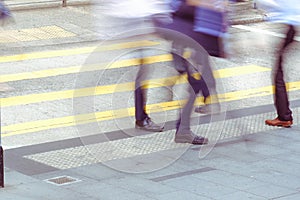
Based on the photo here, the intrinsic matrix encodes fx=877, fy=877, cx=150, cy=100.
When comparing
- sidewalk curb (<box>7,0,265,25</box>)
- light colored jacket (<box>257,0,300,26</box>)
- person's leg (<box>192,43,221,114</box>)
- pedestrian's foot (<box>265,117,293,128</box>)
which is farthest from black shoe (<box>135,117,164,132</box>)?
sidewalk curb (<box>7,0,265,25</box>)

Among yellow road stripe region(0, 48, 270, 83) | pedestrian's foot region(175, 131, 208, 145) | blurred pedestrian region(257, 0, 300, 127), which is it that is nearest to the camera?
pedestrian's foot region(175, 131, 208, 145)

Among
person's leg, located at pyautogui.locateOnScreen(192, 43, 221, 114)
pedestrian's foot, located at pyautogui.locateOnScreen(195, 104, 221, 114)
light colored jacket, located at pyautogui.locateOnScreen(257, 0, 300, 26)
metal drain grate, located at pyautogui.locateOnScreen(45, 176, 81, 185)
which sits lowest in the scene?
metal drain grate, located at pyautogui.locateOnScreen(45, 176, 81, 185)

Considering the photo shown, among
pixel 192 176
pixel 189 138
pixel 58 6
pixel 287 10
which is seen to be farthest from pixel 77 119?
pixel 58 6

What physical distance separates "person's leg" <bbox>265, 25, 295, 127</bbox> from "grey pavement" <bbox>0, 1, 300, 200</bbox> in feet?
0.58

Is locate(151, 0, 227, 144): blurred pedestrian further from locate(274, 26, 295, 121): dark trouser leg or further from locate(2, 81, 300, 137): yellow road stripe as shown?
locate(274, 26, 295, 121): dark trouser leg

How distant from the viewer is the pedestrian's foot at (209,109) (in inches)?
370

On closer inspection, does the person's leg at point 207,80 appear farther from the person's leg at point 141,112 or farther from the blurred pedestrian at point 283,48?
the blurred pedestrian at point 283,48

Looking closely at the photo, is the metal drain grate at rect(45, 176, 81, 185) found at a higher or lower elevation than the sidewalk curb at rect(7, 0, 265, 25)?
lower

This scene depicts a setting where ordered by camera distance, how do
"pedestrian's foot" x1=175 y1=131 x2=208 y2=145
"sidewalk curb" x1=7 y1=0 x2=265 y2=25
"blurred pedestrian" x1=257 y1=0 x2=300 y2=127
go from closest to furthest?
"pedestrian's foot" x1=175 y1=131 x2=208 y2=145, "blurred pedestrian" x1=257 y1=0 x2=300 y2=127, "sidewalk curb" x1=7 y1=0 x2=265 y2=25

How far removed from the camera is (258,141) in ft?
31.0

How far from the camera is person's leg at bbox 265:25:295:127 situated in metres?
9.91

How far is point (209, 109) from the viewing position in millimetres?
9500

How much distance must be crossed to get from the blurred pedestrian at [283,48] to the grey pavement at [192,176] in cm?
21

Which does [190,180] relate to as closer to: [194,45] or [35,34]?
[194,45]
